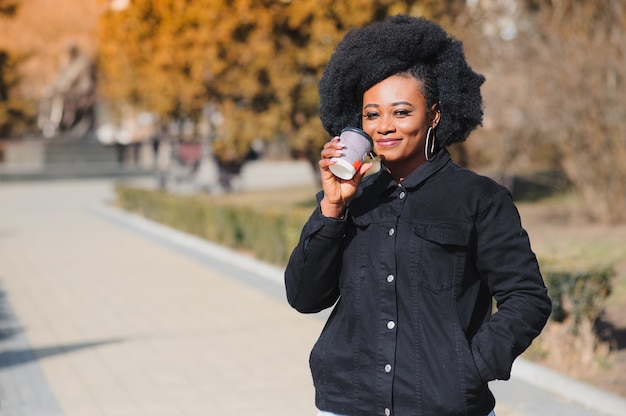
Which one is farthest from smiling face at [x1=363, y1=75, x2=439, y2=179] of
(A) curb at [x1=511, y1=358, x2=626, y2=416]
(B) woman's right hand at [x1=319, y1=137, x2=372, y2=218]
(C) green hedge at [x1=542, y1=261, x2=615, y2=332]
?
(C) green hedge at [x1=542, y1=261, x2=615, y2=332]

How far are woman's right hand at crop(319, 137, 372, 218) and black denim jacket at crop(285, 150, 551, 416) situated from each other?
35mm

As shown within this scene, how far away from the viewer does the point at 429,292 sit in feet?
7.97

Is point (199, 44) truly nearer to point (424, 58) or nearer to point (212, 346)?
point (212, 346)

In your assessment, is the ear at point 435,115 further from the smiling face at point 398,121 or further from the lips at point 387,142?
the lips at point 387,142

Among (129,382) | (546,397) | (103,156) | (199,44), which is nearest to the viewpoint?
(546,397)

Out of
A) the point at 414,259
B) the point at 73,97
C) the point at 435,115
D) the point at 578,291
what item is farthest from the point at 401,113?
the point at 73,97

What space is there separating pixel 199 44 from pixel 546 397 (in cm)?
1462

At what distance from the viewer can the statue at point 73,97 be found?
3741 centimetres

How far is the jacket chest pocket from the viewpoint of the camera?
95.5 inches

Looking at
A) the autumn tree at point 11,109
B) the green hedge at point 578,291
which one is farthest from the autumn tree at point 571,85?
the autumn tree at point 11,109

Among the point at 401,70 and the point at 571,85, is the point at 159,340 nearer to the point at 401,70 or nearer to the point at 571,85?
the point at 401,70

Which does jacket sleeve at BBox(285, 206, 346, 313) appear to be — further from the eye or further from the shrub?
the shrub

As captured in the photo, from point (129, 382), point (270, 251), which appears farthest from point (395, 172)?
point (270, 251)

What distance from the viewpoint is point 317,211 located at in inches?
99.7
